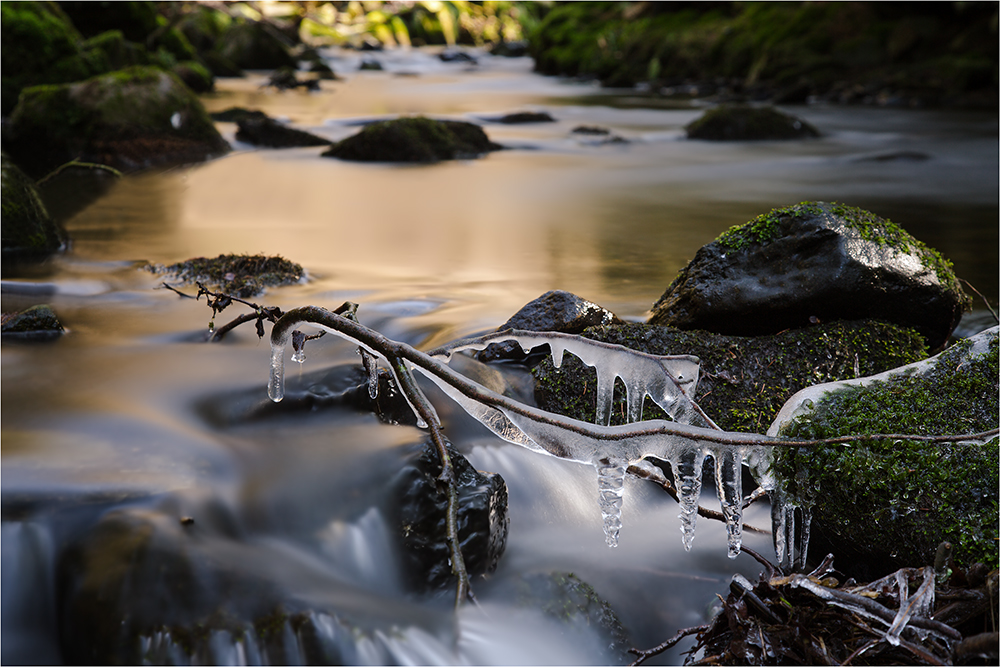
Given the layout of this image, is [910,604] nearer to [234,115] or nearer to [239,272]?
[239,272]

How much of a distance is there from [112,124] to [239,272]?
599 cm

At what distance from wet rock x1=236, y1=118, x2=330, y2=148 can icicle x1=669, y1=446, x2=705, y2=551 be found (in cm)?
1052

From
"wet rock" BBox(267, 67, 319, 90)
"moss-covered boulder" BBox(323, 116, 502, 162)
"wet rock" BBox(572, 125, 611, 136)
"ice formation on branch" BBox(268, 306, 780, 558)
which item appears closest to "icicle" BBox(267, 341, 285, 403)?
"ice formation on branch" BBox(268, 306, 780, 558)

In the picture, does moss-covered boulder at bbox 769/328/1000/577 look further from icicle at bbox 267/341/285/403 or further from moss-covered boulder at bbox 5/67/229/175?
moss-covered boulder at bbox 5/67/229/175

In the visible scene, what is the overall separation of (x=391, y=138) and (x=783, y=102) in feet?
39.6

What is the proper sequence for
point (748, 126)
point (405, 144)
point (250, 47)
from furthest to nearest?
1. point (250, 47)
2. point (748, 126)
3. point (405, 144)

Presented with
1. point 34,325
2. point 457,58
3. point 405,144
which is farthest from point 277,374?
point 457,58

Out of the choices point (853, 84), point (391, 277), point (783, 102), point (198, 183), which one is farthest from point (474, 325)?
point (853, 84)

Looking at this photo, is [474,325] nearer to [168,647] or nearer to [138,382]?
[138,382]

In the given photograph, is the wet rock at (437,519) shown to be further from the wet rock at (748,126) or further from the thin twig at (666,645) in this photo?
the wet rock at (748,126)

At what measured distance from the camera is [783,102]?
60.3ft

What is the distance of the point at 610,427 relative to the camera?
1.77 m

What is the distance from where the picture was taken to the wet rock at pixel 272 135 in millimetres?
11344

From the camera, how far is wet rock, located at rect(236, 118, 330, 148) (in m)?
11.3
